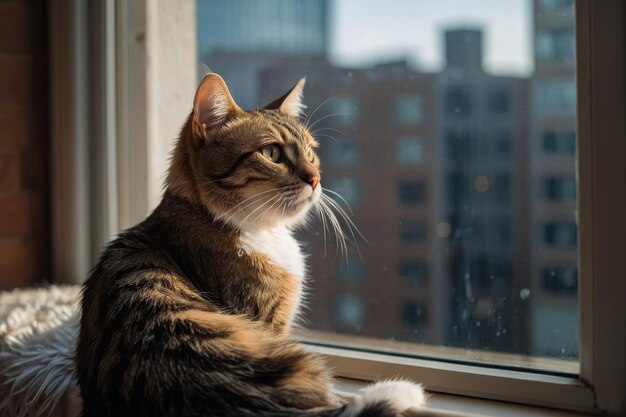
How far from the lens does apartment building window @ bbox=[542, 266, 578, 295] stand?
4.09 ft

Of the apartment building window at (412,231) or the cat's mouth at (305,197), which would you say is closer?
the cat's mouth at (305,197)

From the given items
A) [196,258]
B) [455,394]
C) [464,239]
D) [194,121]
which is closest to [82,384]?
[196,258]

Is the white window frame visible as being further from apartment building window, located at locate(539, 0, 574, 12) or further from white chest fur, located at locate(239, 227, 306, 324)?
white chest fur, located at locate(239, 227, 306, 324)

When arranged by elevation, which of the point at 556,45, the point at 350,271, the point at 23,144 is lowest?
the point at 350,271

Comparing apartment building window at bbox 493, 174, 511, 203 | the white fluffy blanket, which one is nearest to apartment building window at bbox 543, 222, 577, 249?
apartment building window at bbox 493, 174, 511, 203

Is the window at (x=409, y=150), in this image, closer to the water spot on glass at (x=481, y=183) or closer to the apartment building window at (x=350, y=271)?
the water spot on glass at (x=481, y=183)

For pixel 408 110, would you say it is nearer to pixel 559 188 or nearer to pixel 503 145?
pixel 503 145

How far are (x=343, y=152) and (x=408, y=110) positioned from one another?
212 mm

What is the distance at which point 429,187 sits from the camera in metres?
1.50

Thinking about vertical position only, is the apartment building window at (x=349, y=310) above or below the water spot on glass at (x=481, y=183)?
below

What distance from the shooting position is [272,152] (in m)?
1.30

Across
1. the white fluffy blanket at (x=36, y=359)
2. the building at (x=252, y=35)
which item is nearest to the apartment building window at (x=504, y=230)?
the building at (x=252, y=35)

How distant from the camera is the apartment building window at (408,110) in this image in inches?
58.4

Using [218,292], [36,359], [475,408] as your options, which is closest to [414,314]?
[475,408]
